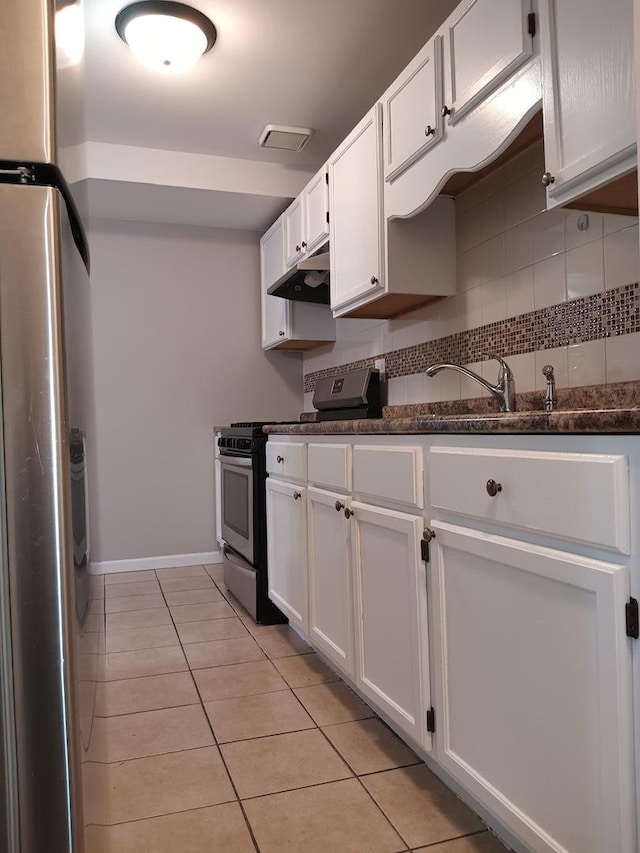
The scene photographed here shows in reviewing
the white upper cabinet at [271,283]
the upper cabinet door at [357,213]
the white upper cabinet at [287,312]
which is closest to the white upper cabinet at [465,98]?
the upper cabinet door at [357,213]

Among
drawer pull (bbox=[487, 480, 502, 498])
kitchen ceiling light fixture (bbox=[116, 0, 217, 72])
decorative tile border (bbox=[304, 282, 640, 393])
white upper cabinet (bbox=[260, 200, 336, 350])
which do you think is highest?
kitchen ceiling light fixture (bbox=[116, 0, 217, 72])

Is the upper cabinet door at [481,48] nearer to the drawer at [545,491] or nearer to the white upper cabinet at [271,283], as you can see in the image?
the drawer at [545,491]

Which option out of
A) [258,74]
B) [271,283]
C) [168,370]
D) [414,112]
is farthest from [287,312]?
[414,112]

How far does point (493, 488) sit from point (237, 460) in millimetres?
→ 2176

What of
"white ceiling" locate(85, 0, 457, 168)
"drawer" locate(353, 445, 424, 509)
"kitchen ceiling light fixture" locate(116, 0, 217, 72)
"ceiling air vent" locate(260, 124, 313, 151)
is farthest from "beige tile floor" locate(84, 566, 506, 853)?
"ceiling air vent" locate(260, 124, 313, 151)

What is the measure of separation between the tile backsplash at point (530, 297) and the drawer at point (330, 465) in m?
0.63

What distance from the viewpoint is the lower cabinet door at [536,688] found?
3.05 feet

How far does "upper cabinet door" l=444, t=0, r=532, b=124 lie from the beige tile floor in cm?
171

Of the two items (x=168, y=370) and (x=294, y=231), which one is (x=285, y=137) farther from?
(x=168, y=370)

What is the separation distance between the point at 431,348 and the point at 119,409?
7.45 feet

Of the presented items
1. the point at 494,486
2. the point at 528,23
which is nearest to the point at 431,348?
the point at 528,23

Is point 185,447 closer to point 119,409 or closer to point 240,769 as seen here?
point 119,409

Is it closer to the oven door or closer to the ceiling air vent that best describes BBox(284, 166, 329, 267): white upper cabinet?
the ceiling air vent

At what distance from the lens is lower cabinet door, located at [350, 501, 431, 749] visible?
1506 millimetres
